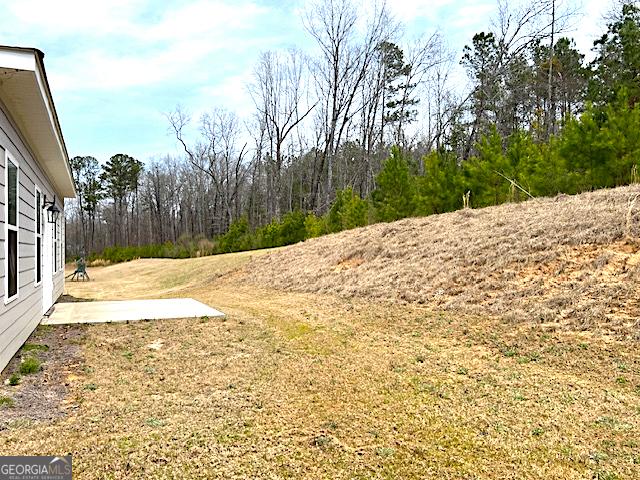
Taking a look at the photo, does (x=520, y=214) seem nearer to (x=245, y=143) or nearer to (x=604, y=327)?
(x=604, y=327)

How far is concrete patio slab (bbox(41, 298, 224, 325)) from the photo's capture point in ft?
19.1

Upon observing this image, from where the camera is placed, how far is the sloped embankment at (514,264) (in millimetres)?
4809

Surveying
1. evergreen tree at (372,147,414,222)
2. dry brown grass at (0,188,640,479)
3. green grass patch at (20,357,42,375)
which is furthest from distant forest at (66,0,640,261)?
green grass patch at (20,357,42,375)

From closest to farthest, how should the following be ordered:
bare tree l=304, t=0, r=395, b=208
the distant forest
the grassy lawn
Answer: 1. the grassy lawn
2. the distant forest
3. bare tree l=304, t=0, r=395, b=208

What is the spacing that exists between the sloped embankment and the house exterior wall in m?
4.45

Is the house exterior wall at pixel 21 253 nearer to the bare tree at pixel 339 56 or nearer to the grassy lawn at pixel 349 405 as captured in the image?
the grassy lawn at pixel 349 405

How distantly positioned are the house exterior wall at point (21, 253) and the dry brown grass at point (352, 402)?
0.58 meters

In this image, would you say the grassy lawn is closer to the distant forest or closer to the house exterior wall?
the house exterior wall

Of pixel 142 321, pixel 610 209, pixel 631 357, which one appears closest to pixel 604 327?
pixel 631 357

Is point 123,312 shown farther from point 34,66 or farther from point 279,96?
point 279,96

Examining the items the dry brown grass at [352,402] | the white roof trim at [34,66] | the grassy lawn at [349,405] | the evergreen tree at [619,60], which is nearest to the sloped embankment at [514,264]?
the dry brown grass at [352,402]

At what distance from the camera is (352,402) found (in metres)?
3.00

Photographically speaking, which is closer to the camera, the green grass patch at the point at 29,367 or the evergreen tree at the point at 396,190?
the green grass patch at the point at 29,367

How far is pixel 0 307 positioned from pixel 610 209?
7.31 m
